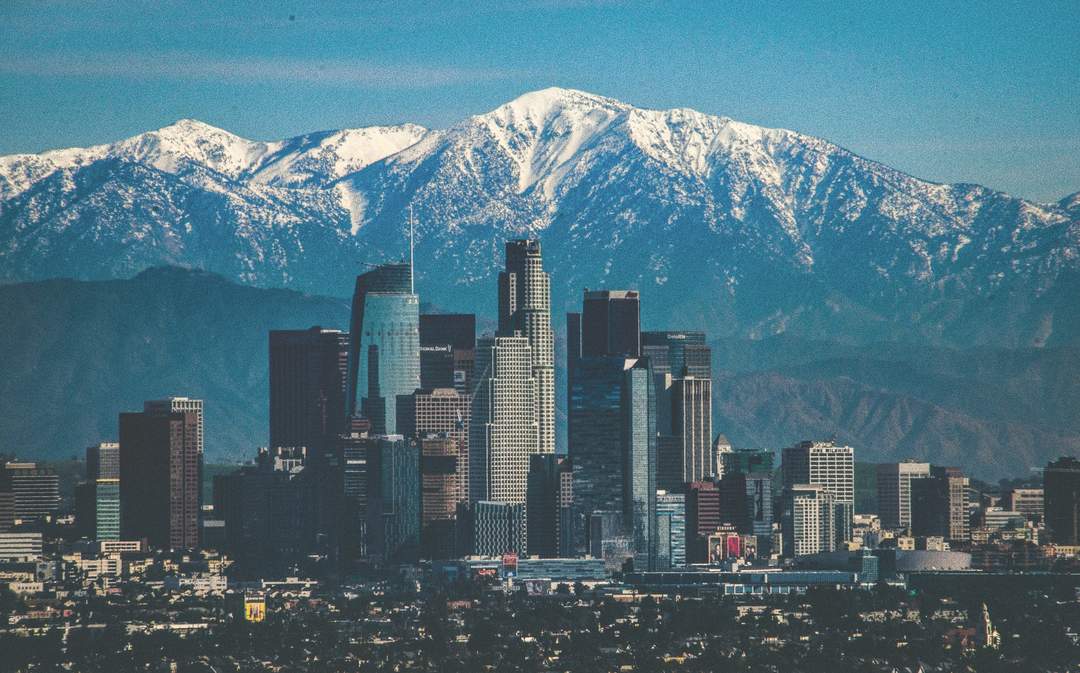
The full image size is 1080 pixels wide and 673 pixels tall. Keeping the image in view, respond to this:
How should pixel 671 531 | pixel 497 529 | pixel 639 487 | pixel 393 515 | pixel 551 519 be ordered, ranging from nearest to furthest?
1. pixel 497 529
2. pixel 671 531
3. pixel 393 515
4. pixel 639 487
5. pixel 551 519

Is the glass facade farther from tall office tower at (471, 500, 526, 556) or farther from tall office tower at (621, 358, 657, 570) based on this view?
tall office tower at (471, 500, 526, 556)

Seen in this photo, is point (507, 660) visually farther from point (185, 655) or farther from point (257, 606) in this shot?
point (257, 606)

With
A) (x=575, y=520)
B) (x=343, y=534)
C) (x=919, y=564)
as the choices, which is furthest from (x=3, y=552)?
(x=919, y=564)

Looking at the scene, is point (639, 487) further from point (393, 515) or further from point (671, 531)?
point (393, 515)

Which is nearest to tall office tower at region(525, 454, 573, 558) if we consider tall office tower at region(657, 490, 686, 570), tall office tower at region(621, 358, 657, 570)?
tall office tower at region(621, 358, 657, 570)

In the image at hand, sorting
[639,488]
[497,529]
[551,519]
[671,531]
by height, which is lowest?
[671,531]

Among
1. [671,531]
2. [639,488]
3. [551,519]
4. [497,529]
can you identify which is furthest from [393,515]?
[671,531]

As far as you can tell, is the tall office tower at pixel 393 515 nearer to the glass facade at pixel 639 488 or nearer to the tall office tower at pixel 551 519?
the tall office tower at pixel 551 519
